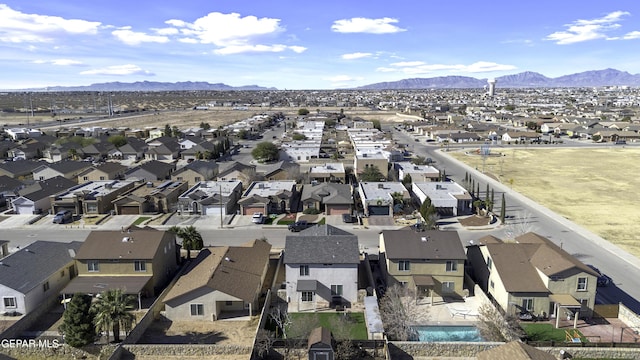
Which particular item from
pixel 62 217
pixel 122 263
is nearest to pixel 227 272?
pixel 122 263

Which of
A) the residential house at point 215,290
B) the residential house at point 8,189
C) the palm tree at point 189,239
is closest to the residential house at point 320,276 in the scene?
the residential house at point 215,290

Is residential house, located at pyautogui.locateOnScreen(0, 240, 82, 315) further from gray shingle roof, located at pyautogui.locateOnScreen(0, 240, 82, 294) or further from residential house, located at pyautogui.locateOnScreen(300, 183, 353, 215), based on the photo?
residential house, located at pyautogui.locateOnScreen(300, 183, 353, 215)

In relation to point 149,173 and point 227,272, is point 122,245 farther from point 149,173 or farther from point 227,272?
point 149,173

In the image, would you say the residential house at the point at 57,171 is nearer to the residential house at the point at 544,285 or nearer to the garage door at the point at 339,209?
the garage door at the point at 339,209

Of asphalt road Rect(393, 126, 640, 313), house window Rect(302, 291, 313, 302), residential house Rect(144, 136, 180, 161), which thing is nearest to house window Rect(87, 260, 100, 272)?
house window Rect(302, 291, 313, 302)

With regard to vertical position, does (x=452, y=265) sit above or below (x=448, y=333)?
above
